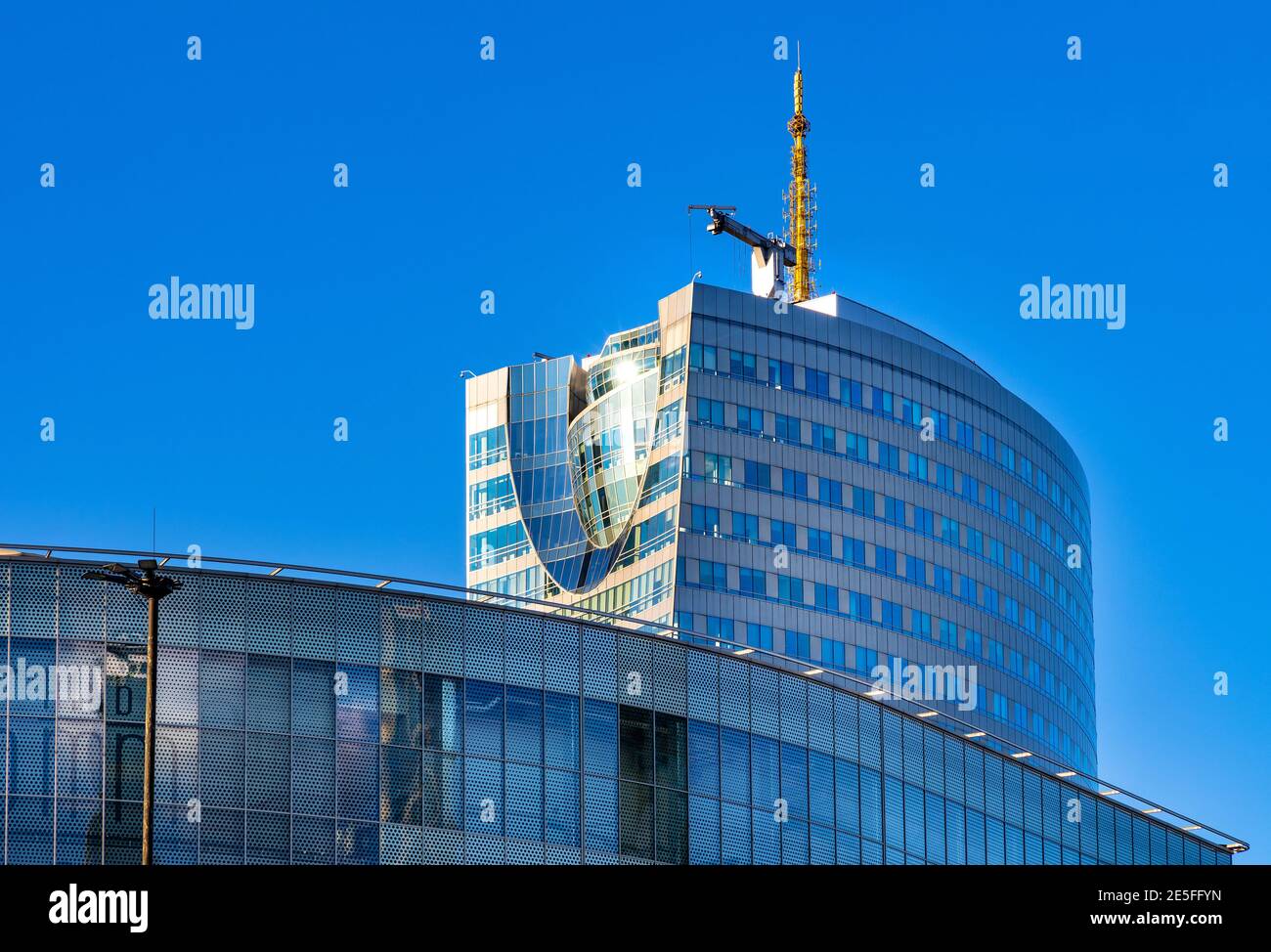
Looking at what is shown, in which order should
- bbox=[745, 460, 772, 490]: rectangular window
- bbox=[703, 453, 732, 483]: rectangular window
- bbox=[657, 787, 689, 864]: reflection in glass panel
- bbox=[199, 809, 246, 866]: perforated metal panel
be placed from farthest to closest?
bbox=[745, 460, 772, 490]: rectangular window
bbox=[703, 453, 732, 483]: rectangular window
bbox=[657, 787, 689, 864]: reflection in glass panel
bbox=[199, 809, 246, 866]: perforated metal panel

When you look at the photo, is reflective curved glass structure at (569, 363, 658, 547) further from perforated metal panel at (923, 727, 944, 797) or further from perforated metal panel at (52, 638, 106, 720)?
perforated metal panel at (52, 638, 106, 720)

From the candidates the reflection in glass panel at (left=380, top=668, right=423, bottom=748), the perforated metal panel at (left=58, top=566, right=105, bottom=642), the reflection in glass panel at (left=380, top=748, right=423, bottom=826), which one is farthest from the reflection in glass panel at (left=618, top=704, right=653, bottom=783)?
the perforated metal panel at (left=58, top=566, right=105, bottom=642)

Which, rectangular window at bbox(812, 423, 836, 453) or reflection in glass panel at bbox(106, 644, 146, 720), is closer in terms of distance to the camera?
reflection in glass panel at bbox(106, 644, 146, 720)

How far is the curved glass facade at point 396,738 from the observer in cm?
5512

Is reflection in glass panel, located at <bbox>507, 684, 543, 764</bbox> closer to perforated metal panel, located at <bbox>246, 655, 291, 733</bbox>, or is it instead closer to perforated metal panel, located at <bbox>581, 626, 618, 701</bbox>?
perforated metal panel, located at <bbox>581, 626, 618, 701</bbox>

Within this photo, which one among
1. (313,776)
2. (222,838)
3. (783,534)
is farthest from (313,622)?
(783,534)

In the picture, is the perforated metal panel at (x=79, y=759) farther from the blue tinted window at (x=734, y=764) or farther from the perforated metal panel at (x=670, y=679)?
the blue tinted window at (x=734, y=764)

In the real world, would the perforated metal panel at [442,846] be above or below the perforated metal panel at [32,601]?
below

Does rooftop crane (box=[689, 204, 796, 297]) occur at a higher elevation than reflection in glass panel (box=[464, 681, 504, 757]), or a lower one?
higher

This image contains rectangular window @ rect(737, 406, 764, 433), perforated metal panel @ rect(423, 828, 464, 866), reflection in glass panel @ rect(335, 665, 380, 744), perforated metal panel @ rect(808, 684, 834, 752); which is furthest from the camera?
rectangular window @ rect(737, 406, 764, 433)

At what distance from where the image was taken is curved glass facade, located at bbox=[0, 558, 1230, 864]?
5512 centimetres

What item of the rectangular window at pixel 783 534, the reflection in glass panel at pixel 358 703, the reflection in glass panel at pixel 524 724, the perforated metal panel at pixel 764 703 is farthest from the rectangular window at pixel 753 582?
the reflection in glass panel at pixel 358 703

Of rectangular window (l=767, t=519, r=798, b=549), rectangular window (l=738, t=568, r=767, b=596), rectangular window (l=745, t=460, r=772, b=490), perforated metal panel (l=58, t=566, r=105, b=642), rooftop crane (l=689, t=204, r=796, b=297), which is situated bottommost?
perforated metal panel (l=58, t=566, r=105, b=642)
